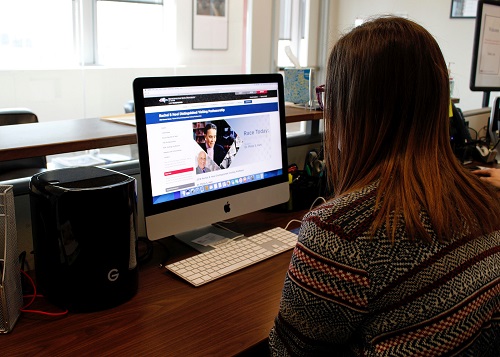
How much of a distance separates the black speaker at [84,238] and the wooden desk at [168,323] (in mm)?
49

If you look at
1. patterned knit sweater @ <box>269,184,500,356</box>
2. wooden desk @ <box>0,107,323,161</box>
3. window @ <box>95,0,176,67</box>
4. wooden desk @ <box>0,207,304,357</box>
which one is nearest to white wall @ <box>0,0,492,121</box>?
window @ <box>95,0,176,67</box>

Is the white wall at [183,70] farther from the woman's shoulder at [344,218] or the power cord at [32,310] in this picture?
the woman's shoulder at [344,218]

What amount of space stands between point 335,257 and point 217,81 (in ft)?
2.41

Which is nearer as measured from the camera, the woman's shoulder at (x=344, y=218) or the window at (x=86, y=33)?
the woman's shoulder at (x=344, y=218)

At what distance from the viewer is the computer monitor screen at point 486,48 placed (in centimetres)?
269

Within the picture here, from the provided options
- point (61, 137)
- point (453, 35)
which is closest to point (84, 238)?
point (61, 137)

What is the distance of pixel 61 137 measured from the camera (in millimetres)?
1339

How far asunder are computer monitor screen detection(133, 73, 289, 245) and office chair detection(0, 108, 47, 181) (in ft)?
4.61

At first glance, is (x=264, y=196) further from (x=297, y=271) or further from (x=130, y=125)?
(x=297, y=271)

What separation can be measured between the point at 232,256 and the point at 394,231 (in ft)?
2.11

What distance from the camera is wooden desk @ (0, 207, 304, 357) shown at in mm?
1011

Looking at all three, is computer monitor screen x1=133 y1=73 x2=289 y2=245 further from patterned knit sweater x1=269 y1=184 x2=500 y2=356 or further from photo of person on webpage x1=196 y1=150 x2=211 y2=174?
patterned knit sweater x1=269 y1=184 x2=500 y2=356

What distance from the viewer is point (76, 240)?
109cm

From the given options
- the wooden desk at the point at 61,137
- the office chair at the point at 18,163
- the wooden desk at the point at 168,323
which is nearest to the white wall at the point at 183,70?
the office chair at the point at 18,163
